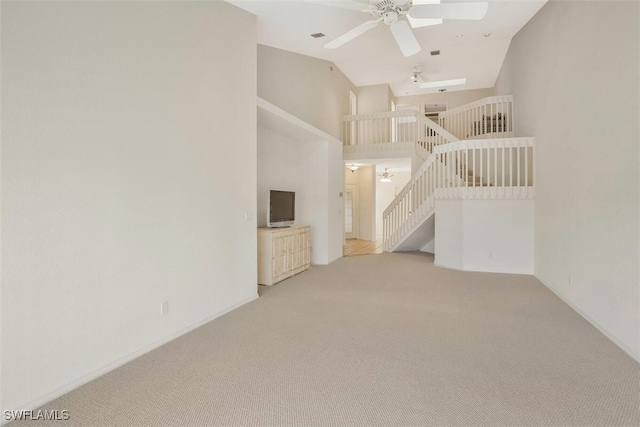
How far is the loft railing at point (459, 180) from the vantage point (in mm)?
5922

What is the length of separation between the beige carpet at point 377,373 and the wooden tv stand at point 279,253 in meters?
1.06

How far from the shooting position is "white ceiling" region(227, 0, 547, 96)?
492 centimetres

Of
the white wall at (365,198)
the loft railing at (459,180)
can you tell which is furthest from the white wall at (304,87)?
the white wall at (365,198)

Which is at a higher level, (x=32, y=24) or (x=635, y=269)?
(x=32, y=24)

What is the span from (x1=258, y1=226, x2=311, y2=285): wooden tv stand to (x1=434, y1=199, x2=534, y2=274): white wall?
9.35ft


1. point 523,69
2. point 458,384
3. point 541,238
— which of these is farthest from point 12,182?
point 523,69

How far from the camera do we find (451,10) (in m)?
3.62

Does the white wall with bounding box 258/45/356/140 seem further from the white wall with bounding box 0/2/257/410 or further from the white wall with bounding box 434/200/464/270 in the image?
the white wall with bounding box 434/200/464/270

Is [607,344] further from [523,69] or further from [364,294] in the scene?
[523,69]

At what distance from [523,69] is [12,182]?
7.66 meters

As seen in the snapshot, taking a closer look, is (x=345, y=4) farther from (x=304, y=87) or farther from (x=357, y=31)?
(x=304, y=87)

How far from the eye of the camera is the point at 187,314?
335cm

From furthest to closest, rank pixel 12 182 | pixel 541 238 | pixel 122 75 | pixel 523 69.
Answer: pixel 523 69, pixel 541 238, pixel 122 75, pixel 12 182

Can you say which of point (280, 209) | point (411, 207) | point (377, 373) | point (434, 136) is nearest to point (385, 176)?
point (434, 136)
